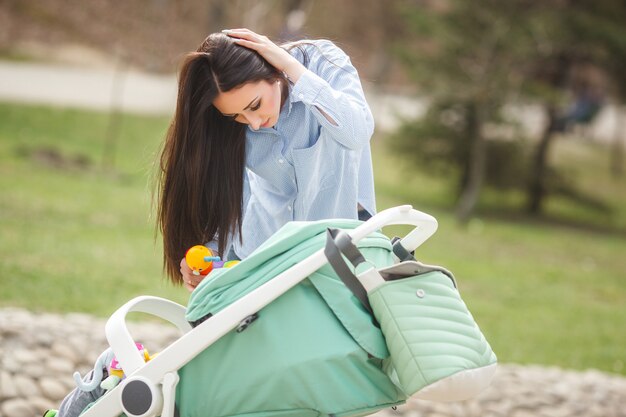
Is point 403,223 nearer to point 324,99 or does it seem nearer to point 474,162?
point 324,99

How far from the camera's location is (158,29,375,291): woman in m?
2.37

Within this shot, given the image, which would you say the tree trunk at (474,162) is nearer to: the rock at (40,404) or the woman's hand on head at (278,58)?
the rock at (40,404)

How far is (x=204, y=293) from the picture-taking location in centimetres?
229

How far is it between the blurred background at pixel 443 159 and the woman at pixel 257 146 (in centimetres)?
23

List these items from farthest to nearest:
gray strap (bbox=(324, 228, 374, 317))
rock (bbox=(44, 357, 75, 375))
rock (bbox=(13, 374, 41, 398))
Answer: rock (bbox=(44, 357, 75, 375))
rock (bbox=(13, 374, 41, 398))
gray strap (bbox=(324, 228, 374, 317))

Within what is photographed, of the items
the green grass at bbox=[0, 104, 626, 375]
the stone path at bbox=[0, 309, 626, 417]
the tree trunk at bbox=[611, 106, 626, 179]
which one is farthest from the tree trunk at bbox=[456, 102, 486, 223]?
the stone path at bbox=[0, 309, 626, 417]

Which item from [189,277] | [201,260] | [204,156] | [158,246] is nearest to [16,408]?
[189,277]

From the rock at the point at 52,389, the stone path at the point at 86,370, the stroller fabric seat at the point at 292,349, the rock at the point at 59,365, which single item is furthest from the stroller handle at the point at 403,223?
the rock at the point at 59,365

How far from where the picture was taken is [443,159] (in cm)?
1281

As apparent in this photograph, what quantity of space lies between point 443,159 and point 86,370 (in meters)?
9.12

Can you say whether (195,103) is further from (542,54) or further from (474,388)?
(542,54)

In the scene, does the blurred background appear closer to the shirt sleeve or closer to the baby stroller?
the shirt sleeve

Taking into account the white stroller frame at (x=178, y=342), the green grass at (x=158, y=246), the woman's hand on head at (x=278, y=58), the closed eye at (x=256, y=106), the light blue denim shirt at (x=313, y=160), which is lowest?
the green grass at (x=158, y=246)

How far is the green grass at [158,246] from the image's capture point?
6484mm
